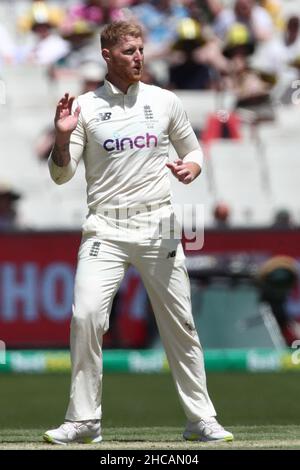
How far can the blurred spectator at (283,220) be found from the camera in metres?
13.7

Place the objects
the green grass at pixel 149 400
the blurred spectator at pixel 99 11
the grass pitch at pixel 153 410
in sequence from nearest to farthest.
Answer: the grass pitch at pixel 153 410 < the green grass at pixel 149 400 < the blurred spectator at pixel 99 11

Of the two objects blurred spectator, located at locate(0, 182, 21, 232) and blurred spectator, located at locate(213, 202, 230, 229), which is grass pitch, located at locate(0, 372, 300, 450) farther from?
blurred spectator, located at locate(0, 182, 21, 232)

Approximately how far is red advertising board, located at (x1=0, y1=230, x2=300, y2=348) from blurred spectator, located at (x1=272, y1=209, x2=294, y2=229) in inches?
2.5

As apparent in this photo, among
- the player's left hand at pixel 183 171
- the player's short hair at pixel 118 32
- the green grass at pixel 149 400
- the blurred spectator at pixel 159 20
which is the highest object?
the blurred spectator at pixel 159 20

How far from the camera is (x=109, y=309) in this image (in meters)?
6.84

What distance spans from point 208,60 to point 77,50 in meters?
1.59

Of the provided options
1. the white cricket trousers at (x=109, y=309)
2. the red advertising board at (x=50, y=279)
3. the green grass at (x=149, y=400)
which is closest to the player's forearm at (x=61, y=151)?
the white cricket trousers at (x=109, y=309)

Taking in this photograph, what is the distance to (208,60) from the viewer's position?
53.0 ft

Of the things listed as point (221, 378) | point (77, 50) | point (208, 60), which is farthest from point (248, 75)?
point (221, 378)

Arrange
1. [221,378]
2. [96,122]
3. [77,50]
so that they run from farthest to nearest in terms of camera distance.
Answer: [77,50], [221,378], [96,122]

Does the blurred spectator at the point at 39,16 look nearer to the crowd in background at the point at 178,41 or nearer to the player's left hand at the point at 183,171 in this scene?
the crowd in background at the point at 178,41

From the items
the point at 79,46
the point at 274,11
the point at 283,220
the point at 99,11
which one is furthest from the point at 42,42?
the point at 283,220

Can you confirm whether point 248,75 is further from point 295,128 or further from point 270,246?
point 270,246

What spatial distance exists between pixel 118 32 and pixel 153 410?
14.9 ft
